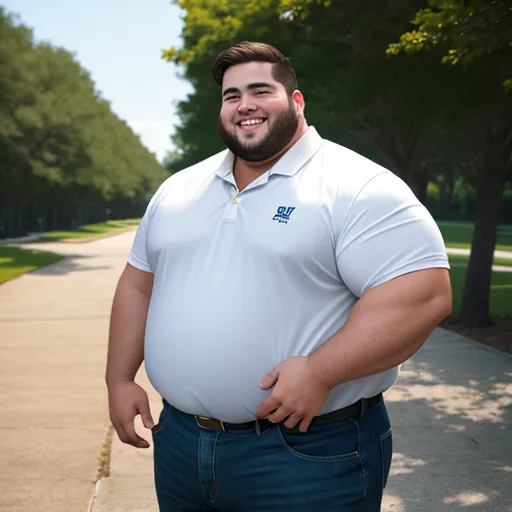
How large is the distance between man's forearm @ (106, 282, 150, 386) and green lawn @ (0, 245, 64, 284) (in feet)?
54.4

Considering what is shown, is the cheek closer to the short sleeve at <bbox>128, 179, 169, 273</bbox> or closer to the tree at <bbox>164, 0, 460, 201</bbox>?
the short sleeve at <bbox>128, 179, 169, 273</bbox>

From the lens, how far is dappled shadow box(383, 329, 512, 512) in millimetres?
4973

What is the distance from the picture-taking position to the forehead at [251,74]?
8.14 feet

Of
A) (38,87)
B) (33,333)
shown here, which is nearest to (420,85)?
(33,333)

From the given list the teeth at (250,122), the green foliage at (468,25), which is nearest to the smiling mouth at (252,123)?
the teeth at (250,122)

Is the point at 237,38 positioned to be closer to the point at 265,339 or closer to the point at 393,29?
the point at 393,29

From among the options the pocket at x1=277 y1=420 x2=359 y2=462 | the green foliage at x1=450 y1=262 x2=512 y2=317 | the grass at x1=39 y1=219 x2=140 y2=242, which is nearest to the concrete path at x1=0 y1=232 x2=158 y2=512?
the pocket at x1=277 y1=420 x2=359 y2=462

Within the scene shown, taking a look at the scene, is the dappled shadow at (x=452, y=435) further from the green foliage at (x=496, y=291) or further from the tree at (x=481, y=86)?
the green foliage at (x=496, y=291)

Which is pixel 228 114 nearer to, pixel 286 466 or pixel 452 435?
pixel 286 466

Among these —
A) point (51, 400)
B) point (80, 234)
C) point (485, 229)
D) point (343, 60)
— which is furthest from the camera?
point (80, 234)

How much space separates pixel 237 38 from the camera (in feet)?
47.4

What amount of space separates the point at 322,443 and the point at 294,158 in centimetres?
84

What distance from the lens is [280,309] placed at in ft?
7.64

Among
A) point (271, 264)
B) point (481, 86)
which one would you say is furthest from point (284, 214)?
point (481, 86)
